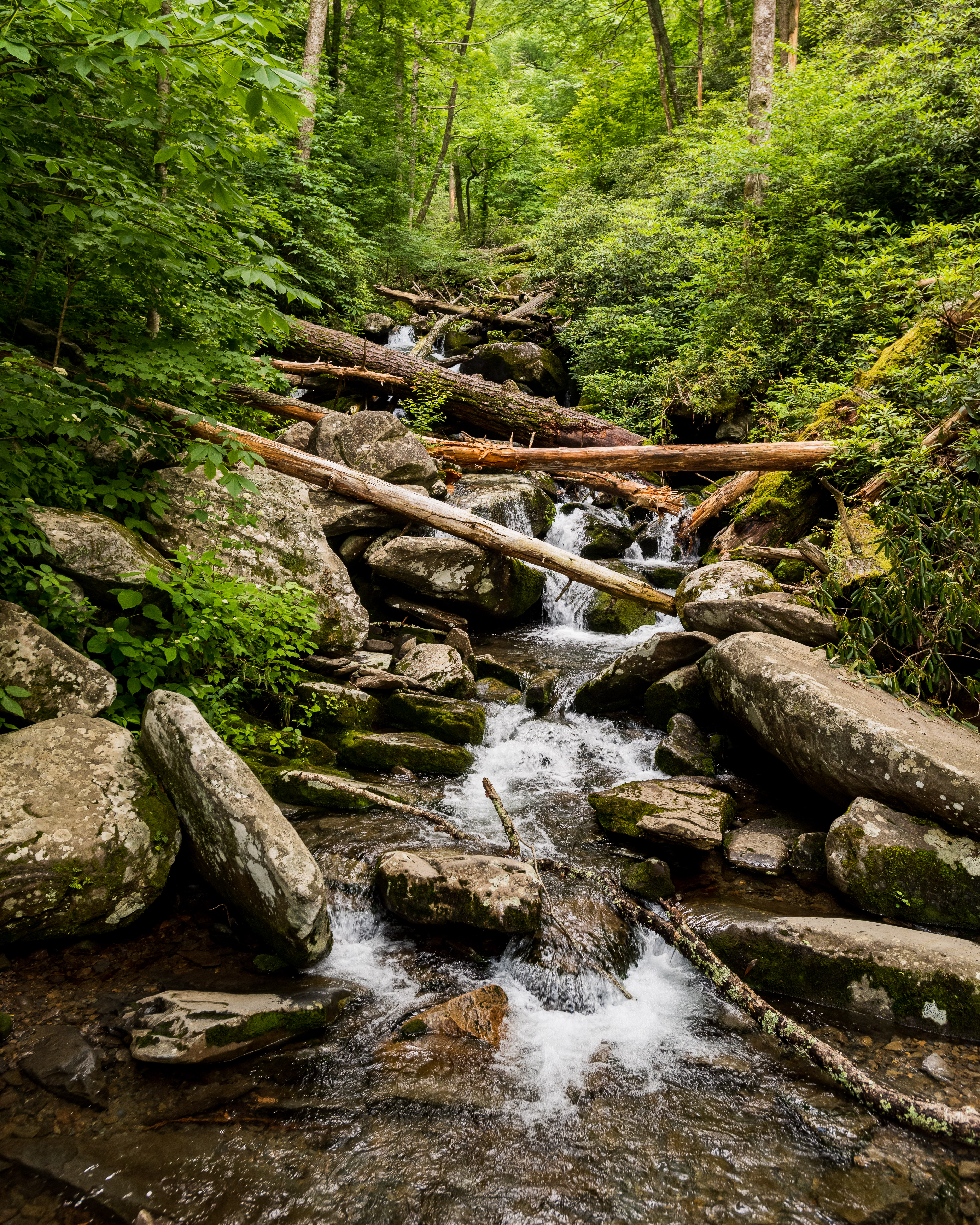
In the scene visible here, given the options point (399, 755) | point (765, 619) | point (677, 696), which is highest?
point (765, 619)

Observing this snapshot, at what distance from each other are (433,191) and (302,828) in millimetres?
23074

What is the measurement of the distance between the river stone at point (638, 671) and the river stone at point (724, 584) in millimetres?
304

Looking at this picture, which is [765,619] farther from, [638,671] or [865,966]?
[865,966]

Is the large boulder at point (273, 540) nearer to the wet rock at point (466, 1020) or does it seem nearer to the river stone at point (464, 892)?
the river stone at point (464, 892)

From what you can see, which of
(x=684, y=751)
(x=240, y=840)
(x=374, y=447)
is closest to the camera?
(x=240, y=840)

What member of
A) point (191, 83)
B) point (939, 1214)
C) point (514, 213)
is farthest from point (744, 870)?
point (514, 213)

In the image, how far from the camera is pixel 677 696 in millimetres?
6465

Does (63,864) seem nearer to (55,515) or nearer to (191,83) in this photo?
(55,515)

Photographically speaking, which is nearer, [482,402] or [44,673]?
[44,673]

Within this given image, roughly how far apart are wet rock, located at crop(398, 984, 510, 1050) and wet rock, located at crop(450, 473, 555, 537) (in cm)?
648

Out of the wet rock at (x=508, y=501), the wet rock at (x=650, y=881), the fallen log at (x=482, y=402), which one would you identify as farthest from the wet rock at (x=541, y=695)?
the fallen log at (x=482, y=402)

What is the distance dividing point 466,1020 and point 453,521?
570 cm

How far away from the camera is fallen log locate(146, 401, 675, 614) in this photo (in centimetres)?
771

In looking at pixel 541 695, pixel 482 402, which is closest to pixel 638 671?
pixel 541 695
